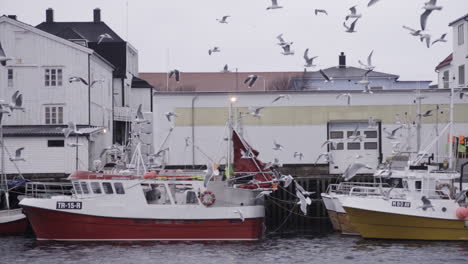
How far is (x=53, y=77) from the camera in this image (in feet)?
152

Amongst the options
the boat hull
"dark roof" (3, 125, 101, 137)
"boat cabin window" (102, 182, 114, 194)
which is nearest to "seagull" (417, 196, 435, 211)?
the boat hull

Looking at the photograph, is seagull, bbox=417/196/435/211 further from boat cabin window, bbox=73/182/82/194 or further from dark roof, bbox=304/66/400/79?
dark roof, bbox=304/66/400/79

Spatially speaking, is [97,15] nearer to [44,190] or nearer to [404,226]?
[44,190]

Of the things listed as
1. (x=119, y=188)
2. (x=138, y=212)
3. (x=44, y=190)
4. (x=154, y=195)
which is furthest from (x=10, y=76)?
(x=138, y=212)

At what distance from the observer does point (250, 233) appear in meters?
31.9

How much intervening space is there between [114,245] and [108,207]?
1481mm

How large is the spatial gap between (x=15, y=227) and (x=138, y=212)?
19.2 feet

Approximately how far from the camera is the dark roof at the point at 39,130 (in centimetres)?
4243

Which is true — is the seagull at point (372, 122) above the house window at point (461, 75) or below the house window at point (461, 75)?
below

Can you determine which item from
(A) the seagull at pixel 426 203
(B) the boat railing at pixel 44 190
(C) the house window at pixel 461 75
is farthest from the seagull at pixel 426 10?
(C) the house window at pixel 461 75

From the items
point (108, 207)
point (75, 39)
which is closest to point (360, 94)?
point (108, 207)

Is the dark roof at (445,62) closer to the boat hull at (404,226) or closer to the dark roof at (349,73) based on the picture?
the dark roof at (349,73)

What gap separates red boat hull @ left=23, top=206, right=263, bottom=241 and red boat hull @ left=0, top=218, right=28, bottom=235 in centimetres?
282

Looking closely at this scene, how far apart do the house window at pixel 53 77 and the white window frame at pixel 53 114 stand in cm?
121
